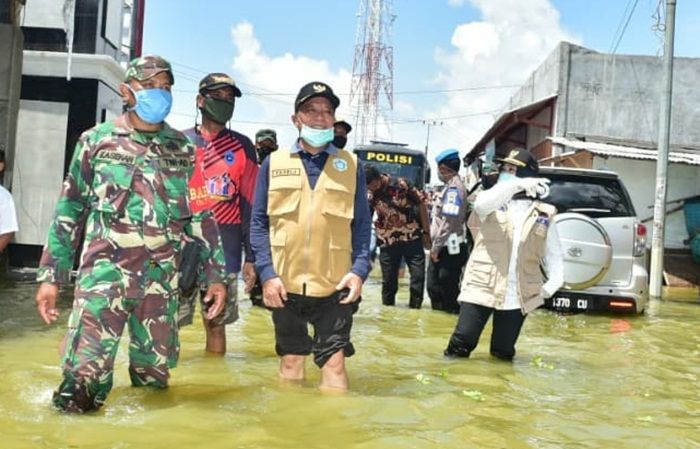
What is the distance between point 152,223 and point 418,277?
5866 millimetres

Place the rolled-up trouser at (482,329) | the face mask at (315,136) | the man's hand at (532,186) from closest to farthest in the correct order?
the face mask at (315,136), the man's hand at (532,186), the rolled-up trouser at (482,329)

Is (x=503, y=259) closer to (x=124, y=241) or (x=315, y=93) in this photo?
(x=315, y=93)

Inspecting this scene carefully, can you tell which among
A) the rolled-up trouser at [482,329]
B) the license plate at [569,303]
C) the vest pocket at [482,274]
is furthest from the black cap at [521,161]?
the license plate at [569,303]

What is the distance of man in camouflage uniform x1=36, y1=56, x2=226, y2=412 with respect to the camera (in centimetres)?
369

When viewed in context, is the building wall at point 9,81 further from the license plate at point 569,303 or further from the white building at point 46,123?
the license plate at point 569,303

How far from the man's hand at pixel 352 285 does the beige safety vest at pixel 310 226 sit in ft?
0.23

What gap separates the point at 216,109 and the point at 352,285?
1716mm

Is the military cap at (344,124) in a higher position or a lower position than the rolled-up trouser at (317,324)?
higher

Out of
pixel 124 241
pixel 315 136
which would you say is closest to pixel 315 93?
pixel 315 136

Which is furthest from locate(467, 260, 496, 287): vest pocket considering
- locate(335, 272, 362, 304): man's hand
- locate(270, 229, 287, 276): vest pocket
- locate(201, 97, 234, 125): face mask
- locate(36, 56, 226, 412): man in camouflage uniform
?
locate(36, 56, 226, 412): man in camouflage uniform

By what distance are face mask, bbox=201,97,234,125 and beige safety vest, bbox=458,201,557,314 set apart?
2019 millimetres

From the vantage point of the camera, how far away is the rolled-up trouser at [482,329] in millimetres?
5648

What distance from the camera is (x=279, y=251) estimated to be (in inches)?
172

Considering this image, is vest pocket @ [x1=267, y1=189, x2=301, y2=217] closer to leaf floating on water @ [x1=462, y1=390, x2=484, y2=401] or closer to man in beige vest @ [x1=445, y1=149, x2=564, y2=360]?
leaf floating on water @ [x1=462, y1=390, x2=484, y2=401]
